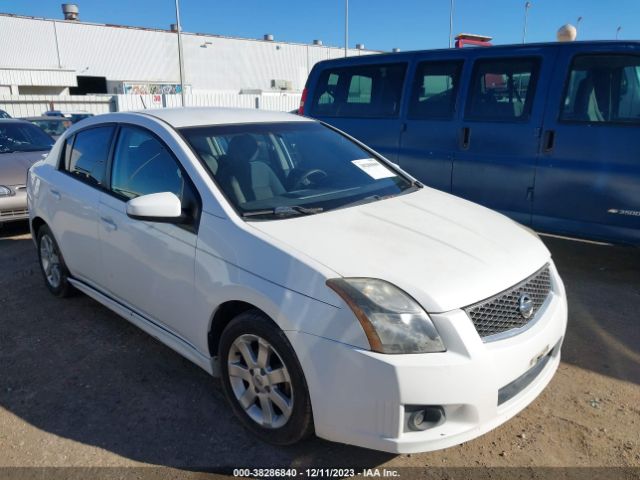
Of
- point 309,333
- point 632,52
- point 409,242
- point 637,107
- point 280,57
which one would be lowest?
point 309,333

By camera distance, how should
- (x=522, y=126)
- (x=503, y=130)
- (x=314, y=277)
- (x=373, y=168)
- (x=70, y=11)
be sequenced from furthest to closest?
(x=70, y=11)
(x=503, y=130)
(x=522, y=126)
(x=373, y=168)
(x=314, y=277)

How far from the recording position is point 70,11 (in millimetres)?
49156

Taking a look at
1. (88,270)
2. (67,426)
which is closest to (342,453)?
(67,426)

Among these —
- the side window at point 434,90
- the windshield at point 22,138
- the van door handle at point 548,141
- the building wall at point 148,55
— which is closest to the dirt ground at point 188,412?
the van door handle at point 548,141

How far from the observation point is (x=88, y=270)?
3.82 metres

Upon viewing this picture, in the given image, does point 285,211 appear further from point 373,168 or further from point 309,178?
Result: point 373,168

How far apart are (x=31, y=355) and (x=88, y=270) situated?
673 millimetres

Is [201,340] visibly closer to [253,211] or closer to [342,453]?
[253,211]

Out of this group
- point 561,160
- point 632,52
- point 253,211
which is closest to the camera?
point 253,211

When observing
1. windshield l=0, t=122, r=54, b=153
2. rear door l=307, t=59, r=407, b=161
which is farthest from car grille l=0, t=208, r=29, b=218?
rear door l=307, t=59, r=407, b=161

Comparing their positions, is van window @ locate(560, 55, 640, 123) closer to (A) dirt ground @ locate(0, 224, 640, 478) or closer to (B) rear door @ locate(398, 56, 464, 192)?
(B) rear door @ locate(398, 56, 464, 192)

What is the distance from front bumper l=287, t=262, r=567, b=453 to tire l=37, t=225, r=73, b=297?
9.33 feet

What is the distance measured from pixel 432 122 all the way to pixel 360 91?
1.13 meters

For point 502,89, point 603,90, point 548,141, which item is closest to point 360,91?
point 502,89
